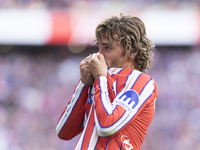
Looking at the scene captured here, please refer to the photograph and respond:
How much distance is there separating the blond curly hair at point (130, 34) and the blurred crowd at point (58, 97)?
5817mm

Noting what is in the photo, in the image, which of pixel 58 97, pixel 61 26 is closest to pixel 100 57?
pixel 58 97

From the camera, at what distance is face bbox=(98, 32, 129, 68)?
5.62 ft

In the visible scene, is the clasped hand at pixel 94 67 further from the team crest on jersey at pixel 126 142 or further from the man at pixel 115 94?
the team crest on jersey at pixel 126 142

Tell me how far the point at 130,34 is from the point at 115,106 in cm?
44

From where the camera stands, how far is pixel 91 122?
63.6 inches

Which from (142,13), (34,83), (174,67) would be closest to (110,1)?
(142,13)

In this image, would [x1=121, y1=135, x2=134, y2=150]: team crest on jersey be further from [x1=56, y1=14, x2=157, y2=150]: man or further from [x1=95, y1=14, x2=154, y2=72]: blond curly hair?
[x1=95, y1=14, x2=154, y2=72]: blond curly hair

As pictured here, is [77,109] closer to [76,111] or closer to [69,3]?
[76,111]

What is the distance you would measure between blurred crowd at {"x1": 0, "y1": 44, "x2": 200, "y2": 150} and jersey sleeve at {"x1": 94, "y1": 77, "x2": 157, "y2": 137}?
5.97 meters

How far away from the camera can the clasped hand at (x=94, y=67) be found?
1582mm

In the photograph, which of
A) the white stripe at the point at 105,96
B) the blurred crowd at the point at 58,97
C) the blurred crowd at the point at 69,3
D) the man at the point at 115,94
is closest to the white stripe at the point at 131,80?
the man at the point at 115,94

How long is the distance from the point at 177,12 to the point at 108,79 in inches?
283

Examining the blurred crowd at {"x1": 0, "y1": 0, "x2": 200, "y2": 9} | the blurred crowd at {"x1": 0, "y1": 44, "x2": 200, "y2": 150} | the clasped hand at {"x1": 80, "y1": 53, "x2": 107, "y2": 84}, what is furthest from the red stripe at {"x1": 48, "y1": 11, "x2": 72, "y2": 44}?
the clasped hand at {"x1": 80, "y1": 53, "x2": 107, "y2": 84}

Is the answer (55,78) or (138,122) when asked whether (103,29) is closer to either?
(138,122)
